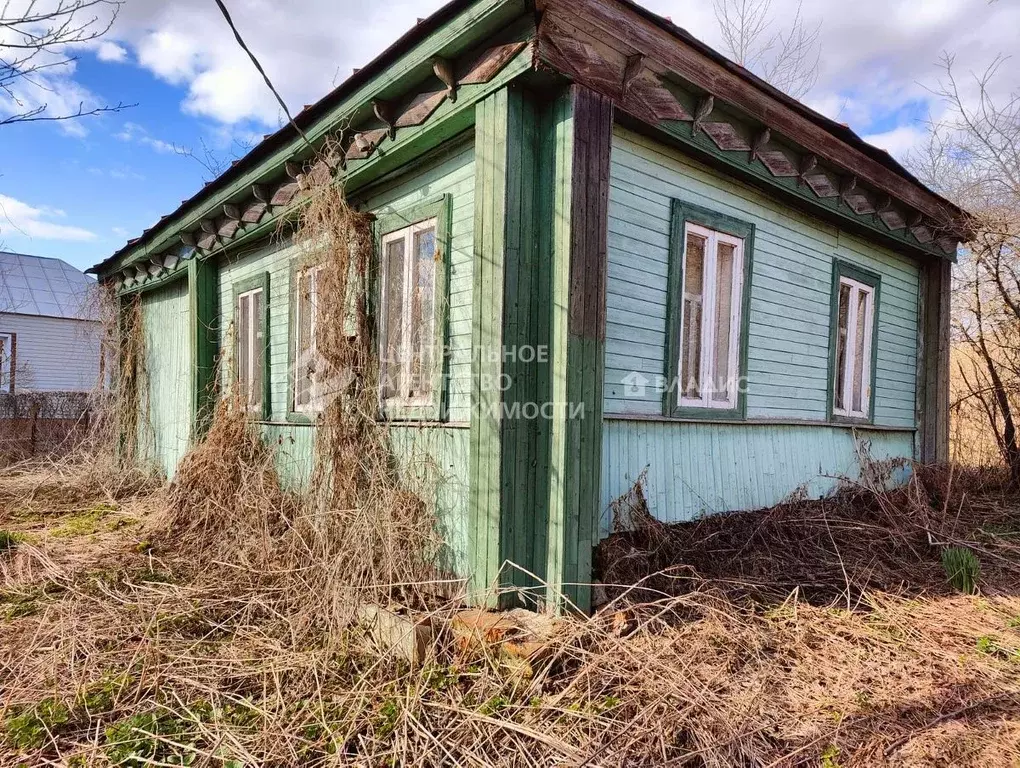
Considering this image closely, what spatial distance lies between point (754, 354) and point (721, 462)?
107 cm

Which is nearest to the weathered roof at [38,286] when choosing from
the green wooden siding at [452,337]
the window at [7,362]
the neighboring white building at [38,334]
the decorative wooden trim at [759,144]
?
the neighboring white building at [38,334]

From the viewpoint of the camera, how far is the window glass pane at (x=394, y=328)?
5008mm

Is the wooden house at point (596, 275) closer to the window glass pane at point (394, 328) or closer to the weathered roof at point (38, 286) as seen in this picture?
the window glass pane at point (394, 328)

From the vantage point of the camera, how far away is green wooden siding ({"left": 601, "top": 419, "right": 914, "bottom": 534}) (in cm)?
450

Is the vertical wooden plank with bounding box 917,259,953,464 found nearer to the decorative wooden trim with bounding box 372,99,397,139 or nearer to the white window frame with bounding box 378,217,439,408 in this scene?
the white window frame with bounding box 378,217,439,408

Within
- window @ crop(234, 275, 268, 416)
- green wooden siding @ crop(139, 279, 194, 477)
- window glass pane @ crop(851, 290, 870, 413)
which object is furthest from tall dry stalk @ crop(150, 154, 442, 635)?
window glass pane @ crop(851, 290, 870, 413)

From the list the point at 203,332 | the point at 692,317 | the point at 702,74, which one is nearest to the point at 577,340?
the point at 692,317

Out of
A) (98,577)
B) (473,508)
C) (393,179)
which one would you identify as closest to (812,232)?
(393,179)

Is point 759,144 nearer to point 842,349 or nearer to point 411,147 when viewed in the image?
point 411,147

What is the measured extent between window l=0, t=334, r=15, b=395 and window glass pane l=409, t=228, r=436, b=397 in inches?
753

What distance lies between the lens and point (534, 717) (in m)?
2.84

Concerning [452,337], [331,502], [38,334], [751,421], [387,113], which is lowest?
[331,502]

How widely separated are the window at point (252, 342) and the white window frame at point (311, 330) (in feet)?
2.62

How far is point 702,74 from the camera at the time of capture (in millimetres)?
4449
